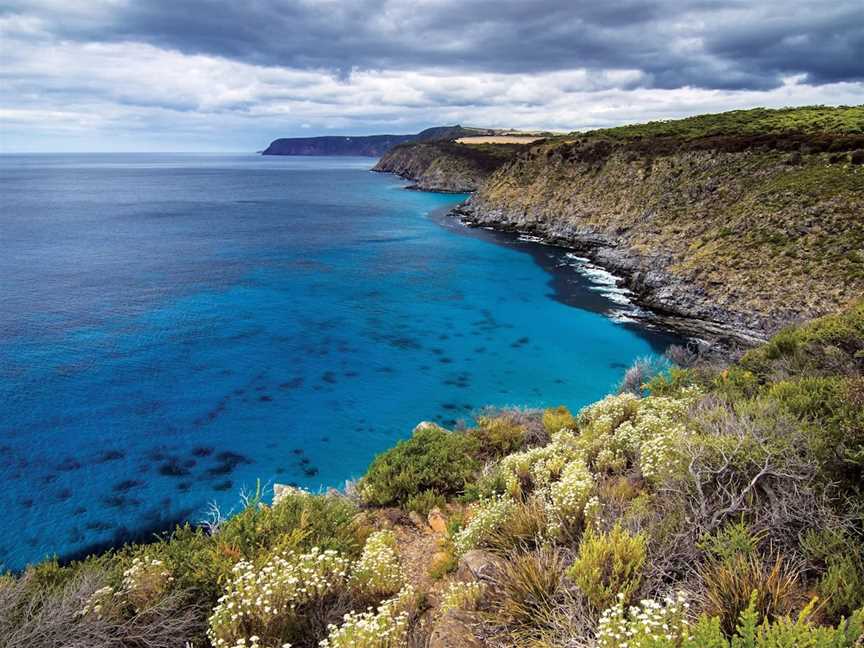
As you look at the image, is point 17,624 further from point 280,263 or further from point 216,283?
point 280,263

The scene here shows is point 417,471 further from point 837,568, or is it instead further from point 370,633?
point 837,568

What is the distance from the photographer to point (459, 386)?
88.6 ft

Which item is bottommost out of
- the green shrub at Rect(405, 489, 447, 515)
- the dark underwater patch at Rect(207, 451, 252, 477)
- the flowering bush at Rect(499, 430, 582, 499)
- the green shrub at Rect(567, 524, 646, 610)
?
the dark underwater patch at Rect(207, 451, 252, 477)

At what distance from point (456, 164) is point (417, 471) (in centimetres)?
12642

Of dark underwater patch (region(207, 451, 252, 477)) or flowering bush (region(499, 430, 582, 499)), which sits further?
dark underwater patch (region(207, 451, 252, 477))

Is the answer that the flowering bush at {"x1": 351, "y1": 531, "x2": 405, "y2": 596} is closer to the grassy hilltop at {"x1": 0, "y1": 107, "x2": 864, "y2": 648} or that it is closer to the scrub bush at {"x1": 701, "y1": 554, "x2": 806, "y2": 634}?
the grassy hilltop at {"x1": 0, "y1": 107, "x2": 864, "y2": 648}

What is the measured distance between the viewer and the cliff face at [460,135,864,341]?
1275 inches

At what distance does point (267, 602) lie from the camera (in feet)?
17.4

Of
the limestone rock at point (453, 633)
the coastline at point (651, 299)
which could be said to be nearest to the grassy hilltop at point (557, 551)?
the limestone rock at point (453, 633)

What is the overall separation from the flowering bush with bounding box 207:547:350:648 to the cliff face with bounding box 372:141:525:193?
117580 mm

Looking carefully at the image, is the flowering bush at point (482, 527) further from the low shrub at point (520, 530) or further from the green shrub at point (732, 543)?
the green shrub at point (732, 543)

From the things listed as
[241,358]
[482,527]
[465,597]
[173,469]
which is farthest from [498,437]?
[241,358]

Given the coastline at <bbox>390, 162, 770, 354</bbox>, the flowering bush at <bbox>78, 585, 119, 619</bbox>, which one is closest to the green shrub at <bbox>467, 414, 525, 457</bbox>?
the flowering bush at <bbox>78, 585, 119, 619</bbox>

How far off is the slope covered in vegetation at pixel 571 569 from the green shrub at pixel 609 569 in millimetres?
24
